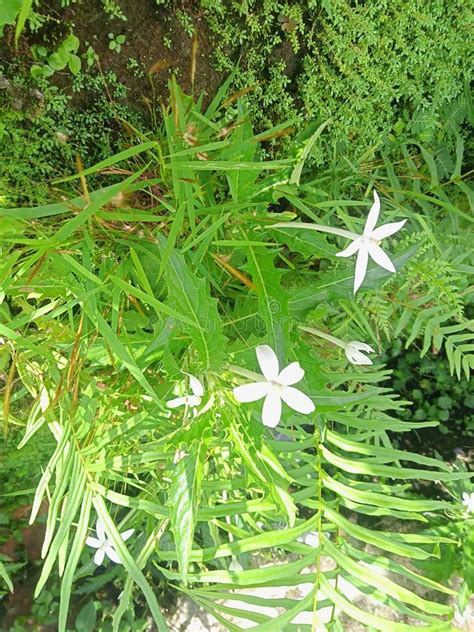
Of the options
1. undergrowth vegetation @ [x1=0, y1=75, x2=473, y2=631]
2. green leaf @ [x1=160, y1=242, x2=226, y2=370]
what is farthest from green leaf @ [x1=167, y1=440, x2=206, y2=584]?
green leaf @ [x1=160, y1=242, x2=226, y2=370]

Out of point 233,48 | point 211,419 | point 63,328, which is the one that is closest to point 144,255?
point 63,328

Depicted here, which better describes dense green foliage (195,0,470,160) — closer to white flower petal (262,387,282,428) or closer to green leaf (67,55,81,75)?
green leaf (67,55,81,75)

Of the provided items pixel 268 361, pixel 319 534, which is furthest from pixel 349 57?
pixel 319 534

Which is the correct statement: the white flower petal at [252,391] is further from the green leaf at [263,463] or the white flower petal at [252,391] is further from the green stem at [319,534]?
the green stem at [319,534]

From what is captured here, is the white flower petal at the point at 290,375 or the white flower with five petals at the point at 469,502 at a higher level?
the white flower petal at the point at 290,375

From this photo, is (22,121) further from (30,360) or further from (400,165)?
(400,165)

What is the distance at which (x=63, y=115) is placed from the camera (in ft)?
2.81

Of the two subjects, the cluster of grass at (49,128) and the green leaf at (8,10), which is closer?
the green leaf at (8,10)

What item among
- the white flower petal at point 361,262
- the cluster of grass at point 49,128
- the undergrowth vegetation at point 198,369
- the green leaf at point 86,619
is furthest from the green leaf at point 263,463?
the green leaf at point 86,619

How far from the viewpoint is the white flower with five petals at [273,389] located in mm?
521

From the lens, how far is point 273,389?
0.53m

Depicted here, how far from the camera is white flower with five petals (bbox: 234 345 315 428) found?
1.71ft

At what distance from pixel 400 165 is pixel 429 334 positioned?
0.37 m

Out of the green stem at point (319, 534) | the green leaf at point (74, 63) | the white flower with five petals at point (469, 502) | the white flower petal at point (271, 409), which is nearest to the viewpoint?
the white flower petal at point (271, 409)
